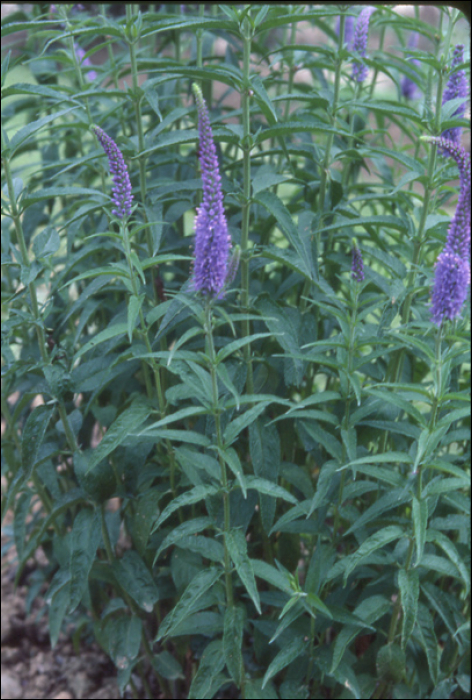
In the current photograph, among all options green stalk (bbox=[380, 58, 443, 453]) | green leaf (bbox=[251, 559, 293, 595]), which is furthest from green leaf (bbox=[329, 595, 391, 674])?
green stalk (bbox=[380, 58, 443, 453])

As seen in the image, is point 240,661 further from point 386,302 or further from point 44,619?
point 44,619

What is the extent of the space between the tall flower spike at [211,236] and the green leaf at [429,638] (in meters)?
1.11

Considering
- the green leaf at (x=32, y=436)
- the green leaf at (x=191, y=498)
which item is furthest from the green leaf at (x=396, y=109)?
the green leaf at (x=32, y=436)

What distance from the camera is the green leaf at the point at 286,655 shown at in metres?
1.59

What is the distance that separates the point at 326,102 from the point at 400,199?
1.18ft

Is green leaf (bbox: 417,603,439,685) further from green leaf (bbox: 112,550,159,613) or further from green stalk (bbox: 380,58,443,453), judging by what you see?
green leaf (bbox: 112,550,159,613)

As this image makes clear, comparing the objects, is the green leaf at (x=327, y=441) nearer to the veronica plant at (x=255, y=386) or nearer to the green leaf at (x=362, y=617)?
the veronica plant at (x=255, y=386)

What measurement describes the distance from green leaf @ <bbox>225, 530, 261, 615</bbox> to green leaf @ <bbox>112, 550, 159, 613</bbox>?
47cm

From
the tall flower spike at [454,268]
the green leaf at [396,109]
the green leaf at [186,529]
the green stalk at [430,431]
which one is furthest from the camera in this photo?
the green leaf at [396,109]

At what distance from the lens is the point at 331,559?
69.3 inches

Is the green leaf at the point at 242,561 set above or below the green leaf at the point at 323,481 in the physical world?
below

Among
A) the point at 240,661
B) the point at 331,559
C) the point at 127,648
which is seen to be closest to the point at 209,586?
the point at 240,661

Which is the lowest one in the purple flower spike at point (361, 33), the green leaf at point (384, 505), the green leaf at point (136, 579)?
the green leaf at point (136, 579)

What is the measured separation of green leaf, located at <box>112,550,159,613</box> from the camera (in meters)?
1.85
